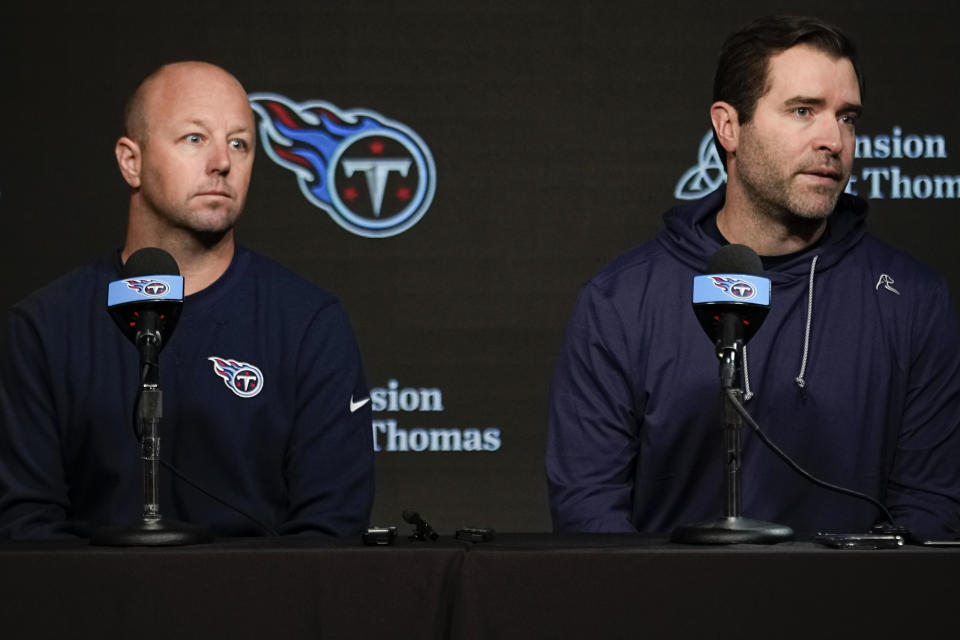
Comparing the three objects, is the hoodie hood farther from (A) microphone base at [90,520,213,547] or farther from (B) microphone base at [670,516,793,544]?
(A) microphone base at [90,520,213,547]

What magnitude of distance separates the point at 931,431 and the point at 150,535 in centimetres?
163

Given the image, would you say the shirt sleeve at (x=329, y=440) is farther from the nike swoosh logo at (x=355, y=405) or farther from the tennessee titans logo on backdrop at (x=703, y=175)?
the tennessee titans logo on backdrop at (x=703, y=175)

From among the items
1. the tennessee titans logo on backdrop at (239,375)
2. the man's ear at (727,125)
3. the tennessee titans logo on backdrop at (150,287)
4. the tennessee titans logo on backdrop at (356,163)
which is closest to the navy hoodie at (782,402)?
the man's ear at (727,125)

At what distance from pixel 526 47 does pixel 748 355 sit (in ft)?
4.20

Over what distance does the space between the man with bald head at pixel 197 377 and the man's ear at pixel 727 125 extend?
0.92 meters

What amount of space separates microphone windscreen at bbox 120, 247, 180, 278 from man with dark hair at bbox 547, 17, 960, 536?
1.04 m

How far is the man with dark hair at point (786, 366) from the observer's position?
113 inches

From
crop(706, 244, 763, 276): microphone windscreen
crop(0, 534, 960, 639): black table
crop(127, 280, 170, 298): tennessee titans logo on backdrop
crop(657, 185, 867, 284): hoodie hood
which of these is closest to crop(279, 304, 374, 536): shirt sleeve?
crop(657, 185, 867, 284): hoodie hood

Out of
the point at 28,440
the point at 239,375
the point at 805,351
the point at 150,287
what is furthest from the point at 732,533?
the point at 28,440

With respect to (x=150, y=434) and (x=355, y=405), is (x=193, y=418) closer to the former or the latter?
(x=355, y=405)

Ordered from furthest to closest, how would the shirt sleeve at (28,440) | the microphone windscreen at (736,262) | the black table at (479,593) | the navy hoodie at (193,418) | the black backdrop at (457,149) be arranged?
the black backdrop at (457,149), the navy hoodie at (193,418), the shirt sleeve at (28,440), the microphone windscreen at (736,262), the black table at (479,593)

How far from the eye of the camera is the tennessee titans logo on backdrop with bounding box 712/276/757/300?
206cm

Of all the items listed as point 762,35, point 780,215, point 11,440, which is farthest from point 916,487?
point 11,440

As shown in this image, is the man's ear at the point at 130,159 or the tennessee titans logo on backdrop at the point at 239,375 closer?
the tennessee titans logo on backdrop at the point at 239,375
